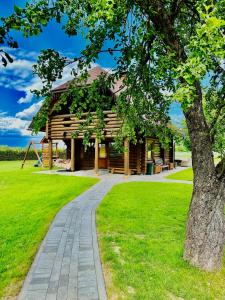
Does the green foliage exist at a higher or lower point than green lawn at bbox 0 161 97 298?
higher

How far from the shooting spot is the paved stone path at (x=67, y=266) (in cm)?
410

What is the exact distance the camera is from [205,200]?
5.04 metres

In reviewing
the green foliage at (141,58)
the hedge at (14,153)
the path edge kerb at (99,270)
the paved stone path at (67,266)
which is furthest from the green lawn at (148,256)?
the hedge at (14,153)

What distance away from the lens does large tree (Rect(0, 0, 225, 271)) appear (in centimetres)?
370

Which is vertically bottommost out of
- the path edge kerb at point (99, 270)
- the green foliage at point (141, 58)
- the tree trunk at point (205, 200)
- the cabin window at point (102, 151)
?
the path edge kerb at point (99, 270)

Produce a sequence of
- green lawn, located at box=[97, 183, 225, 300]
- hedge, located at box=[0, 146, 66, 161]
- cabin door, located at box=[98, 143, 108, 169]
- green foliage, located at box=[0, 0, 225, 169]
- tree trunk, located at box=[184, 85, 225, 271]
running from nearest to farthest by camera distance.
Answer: green lawn, located at box=[97, 183, 225, 300]
green foliage, located at box=[0, 0, 225, 169]
tree trunk, located at box=[184, 85, 225, 271]
cabin door, located at box=[98, 143, 108, 169]
hedge, located at box=[0, 146, 66, 161]

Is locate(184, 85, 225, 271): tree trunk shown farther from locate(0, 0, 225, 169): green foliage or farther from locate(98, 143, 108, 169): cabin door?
locate(98, 143, 108, 169): cabin door

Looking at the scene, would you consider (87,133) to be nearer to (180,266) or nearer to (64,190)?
(180,266)

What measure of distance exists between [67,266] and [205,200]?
2824 mm

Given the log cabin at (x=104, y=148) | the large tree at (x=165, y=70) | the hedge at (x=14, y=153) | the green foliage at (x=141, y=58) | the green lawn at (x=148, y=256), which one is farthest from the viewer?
the hedge at (x=14, y=153)

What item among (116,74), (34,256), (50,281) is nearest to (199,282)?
(50,281)

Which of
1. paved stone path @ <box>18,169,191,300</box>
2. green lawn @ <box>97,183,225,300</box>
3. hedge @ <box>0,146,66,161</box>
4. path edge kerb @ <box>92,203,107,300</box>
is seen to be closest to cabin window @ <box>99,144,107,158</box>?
green lawn @ <box>97,183,225,300</box>

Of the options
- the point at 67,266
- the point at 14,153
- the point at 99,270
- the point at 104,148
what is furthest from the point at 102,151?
the point at 14,153

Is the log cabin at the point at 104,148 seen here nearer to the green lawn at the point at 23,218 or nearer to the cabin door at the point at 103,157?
the cabin door at the point at 103,157
